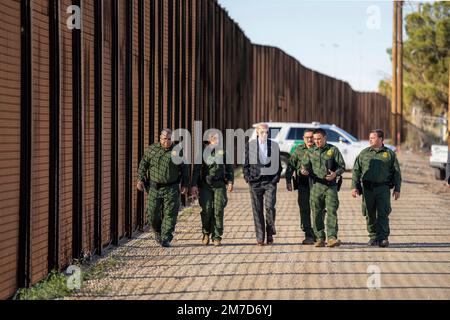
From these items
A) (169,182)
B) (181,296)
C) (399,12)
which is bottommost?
(181,296)

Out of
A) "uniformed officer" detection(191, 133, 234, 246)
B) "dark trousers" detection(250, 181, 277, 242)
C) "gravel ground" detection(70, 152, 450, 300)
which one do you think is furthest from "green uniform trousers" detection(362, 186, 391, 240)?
"uniformed officer" detection(191, 133, 234, 246)

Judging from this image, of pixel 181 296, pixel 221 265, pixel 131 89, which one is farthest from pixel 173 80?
pixel 181 296

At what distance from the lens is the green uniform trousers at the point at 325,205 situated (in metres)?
12.6

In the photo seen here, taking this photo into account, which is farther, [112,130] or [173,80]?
→ [173,80]

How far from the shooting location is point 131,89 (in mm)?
14180

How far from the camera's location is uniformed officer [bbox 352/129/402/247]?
1283 centimetres

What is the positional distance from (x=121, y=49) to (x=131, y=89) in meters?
0.68

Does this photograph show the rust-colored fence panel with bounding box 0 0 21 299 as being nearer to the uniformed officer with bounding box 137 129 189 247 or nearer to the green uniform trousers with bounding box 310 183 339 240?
the uniformed officer with bounding box 137 129 189 247

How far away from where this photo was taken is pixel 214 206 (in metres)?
12.9

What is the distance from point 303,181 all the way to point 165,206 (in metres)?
2.00

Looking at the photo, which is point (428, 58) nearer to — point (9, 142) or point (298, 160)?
point (298, 160)

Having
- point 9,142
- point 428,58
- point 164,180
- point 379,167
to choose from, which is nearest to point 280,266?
point 164,180

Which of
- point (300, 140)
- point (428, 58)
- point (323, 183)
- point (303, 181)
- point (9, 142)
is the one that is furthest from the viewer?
point (428, 58)
